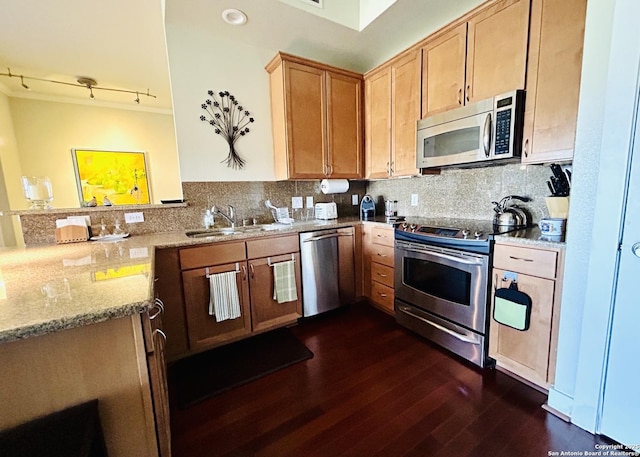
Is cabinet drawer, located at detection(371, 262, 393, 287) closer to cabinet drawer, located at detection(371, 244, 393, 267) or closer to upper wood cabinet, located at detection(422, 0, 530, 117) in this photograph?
cabinet drawer, located at detection(371, 244, 393, 267)

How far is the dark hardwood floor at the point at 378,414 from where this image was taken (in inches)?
50.1

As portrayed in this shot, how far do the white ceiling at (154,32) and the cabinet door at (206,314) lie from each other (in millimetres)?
1967

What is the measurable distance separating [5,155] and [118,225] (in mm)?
2665

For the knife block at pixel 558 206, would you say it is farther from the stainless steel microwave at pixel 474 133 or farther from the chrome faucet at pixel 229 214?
the chrome faucet at pixel 229 214

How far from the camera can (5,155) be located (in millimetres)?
3279

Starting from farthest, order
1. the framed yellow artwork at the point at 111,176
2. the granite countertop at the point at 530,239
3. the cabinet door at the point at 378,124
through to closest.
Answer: the framed yellow artwork at the point at 111,176 → the cabinet door at the point at 378,124 → the granite countertop at the point at 530,239

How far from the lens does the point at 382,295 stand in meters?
2.56

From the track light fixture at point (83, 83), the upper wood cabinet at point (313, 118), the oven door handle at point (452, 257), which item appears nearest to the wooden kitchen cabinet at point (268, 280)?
the upper wood cabinet at point (313, 118)

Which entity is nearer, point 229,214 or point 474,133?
point 474,133

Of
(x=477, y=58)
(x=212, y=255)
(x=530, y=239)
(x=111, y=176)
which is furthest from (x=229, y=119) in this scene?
(x=111, y=176)

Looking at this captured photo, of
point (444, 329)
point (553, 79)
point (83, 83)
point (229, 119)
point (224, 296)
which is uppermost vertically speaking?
point (83, 83)

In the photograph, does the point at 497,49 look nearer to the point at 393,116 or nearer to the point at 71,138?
the point at 393,116

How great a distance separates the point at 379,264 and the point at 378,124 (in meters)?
1.41

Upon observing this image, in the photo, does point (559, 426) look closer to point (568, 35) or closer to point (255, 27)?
point (568, 35)
